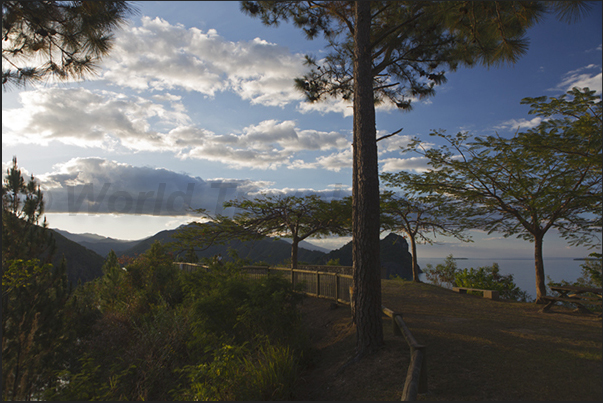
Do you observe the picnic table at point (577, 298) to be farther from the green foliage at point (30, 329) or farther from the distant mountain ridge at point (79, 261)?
the distant mountain ridge at point (79, 261)

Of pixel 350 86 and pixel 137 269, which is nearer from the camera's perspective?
pixel 350 86

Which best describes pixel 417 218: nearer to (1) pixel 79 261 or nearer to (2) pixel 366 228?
(2) pixel 366 228

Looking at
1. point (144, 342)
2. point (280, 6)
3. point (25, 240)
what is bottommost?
point (144, 342)

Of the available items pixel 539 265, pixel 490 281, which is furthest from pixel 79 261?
pixel 539 265

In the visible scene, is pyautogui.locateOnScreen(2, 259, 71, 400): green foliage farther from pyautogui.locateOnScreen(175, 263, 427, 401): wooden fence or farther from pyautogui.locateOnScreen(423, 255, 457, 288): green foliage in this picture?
pyautogui.locateOnScreen(423, 255, 457, 288): green foliage

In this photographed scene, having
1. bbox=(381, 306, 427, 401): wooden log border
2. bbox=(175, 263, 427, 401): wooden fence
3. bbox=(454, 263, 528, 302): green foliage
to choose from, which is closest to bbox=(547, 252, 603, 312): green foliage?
bbox=(454, 263, 528, 302): green foliage

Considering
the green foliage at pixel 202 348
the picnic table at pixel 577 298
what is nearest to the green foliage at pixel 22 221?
the green foliage at pixel 202 348

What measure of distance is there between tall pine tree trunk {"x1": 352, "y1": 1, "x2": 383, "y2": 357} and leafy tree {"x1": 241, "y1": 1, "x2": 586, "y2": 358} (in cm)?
2

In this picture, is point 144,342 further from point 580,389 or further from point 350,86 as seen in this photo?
point 350,86

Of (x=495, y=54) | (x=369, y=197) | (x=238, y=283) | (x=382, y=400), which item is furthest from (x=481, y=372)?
(x=495, y=54)

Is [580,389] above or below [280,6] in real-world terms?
below

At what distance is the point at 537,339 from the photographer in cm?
681

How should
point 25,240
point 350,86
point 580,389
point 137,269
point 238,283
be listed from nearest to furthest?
1. point 580,389
2. point 238,283
3. point 25,240
4. point 350,86
5. point 137,269

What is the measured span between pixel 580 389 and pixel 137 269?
18965mm
